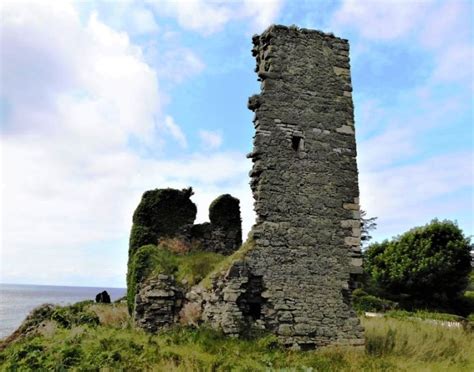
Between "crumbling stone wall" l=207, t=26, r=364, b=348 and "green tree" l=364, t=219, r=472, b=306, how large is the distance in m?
14.2

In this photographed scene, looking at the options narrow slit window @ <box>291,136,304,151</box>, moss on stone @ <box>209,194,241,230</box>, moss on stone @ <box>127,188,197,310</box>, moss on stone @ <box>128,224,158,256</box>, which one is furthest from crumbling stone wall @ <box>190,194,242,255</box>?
narrow slit window @ <box>291,136,304,151</box>

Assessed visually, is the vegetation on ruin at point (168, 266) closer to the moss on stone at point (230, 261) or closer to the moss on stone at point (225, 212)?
the moss on stone at point (230, 261)

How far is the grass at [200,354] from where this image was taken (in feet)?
27.9

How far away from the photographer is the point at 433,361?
35.9 feet

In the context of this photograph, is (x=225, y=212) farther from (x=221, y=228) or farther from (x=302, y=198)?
(x=302, y=198)

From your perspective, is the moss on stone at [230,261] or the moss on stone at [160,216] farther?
the moss on stone at [160,216]

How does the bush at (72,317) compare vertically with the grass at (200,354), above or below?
above

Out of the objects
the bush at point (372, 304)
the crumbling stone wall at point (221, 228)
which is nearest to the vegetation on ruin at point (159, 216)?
the crumbling stone wall at point (221, 228)

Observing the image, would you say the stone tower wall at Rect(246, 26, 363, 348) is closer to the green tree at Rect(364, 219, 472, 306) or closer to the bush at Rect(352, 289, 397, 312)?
the bush at Rect(352, 289, 397, 312)

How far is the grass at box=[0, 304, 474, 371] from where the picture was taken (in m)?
8.49

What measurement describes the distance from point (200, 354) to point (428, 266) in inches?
700

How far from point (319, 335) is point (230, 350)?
2399 mm

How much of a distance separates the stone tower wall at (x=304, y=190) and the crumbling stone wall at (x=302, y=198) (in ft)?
0.07

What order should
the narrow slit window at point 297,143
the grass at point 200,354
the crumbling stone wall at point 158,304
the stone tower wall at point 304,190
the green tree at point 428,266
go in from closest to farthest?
the grass at point 200,354 → the stone tower wall at point 304,190 → the crumbling stone wall at point 158,304 → the narrow slit window at point 297,143 → the green tree at point 428,266
